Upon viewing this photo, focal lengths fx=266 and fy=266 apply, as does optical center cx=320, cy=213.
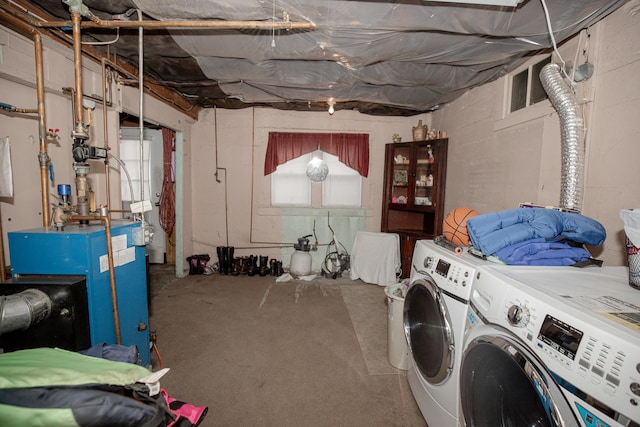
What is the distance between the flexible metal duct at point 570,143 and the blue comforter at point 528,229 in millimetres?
435

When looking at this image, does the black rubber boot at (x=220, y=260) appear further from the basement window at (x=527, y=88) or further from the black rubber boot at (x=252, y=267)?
the basement window at (x=527, y=88)

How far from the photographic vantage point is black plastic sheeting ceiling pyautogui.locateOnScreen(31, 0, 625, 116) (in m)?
1.47

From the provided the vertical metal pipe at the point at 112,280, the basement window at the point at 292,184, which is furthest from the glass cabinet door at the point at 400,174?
the vertical metal pipe at the point at 112,280

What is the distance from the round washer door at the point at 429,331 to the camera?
46.6 inches

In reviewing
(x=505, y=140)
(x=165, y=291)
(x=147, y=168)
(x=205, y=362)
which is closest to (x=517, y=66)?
(x=505, y=140)

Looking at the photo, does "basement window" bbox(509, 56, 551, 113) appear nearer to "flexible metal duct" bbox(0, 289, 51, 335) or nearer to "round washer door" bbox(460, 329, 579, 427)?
"round washer door" bbox(460, 329, 579, 427)

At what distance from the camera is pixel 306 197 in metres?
4.28

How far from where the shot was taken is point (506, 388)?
34.5 inches

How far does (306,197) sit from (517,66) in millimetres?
2941

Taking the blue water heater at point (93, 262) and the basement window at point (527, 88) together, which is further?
the basement window at point (527, 88)

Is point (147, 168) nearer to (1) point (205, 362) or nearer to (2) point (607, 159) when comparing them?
(1) point (205, 362)

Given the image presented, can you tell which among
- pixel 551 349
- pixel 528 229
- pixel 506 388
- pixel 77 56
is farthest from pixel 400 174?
pixel 77 56

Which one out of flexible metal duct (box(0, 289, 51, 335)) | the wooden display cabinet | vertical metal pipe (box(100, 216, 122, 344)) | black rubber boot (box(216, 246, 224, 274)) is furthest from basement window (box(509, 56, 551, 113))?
black rubber boot (box(216, 246, 224, 274))

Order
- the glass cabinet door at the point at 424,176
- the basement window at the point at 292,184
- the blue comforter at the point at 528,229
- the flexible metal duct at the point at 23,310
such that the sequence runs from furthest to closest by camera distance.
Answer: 1. the basement window at the point at 292,184
2. the glass cabinet door at the point at 424,176
3. the blue comforter at the point at 528,229
4. the flexible metal duct at the point at 23,310
